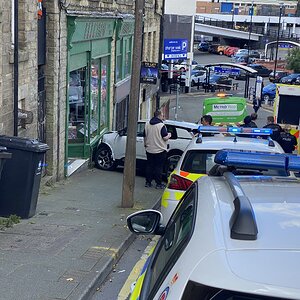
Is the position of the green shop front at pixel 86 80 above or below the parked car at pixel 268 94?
above

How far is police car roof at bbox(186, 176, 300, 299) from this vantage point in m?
2.27

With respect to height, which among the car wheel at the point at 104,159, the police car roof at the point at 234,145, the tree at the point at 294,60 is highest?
the police car roof at the point at 234,145

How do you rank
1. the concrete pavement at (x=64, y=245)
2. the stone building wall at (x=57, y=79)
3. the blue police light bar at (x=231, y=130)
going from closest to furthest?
the concrete pavement at (x=64, y=245), the blue police light bar at (x=231, y=130), the stone building wall at (x=57, y=79)

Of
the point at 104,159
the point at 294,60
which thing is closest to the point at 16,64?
the point at 104,159

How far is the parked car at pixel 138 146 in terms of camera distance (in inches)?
692

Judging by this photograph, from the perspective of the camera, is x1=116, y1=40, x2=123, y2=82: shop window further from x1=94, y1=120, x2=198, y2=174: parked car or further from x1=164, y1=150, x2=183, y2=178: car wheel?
x1=164, y1=150, x2=183, y2=178: car wheel

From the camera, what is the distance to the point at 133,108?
1232cm

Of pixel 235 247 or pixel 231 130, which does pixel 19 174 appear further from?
pixel 235 247

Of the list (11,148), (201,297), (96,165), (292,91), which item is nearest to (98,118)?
(96,165)

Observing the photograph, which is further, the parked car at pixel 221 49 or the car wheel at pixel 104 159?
the parked car at pixel 221 49

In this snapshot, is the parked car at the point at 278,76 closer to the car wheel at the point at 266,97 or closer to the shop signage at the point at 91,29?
the car wheel at the point at 266,97

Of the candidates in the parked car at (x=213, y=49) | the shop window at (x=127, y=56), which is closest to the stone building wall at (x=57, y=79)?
the shop window at (x=127, y=56)

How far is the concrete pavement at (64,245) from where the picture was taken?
7.07 metres

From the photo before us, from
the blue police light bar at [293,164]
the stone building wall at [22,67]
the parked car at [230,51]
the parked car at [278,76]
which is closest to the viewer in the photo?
the blue police light bar at [293,164]
